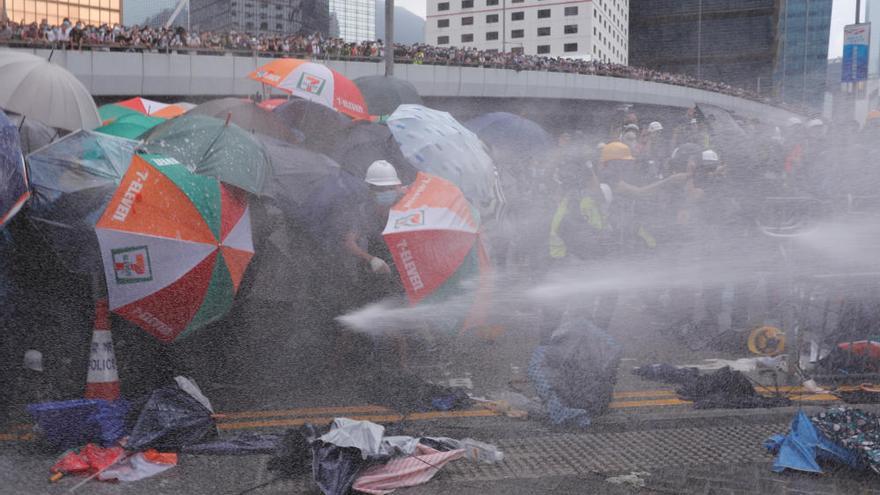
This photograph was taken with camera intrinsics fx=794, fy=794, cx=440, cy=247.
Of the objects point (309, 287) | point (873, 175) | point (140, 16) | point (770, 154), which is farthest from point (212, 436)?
point (140, 16)

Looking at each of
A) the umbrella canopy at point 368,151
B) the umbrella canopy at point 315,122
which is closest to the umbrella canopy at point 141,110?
the umbrella canopy at point 315,122

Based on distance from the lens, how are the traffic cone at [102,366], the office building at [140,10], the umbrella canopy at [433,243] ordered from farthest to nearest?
the office building at [140,10] → the umbrella canopy at [433,243] → the traffic cone at [102,366]

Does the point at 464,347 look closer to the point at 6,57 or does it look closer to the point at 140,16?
the point at 6,57

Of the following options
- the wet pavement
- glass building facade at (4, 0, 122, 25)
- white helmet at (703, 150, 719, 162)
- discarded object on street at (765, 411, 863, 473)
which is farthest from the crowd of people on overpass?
glass building facade at (4, 0, 122, 25)

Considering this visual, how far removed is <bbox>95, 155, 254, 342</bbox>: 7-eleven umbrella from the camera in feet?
15.0

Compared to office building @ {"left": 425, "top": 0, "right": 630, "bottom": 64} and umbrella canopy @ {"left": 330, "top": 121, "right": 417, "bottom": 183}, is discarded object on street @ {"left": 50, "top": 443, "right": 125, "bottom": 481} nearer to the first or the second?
umbrella canopy @ {"left": 330, "top": 121, "right": 417, "bottom": 183}

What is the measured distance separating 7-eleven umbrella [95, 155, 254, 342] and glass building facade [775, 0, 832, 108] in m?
95.8

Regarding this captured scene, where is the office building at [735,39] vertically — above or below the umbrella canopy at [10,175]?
above

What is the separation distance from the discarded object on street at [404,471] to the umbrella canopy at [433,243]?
1.25 metres

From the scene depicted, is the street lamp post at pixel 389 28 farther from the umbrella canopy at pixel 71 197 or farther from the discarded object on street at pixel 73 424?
the discarded object on street at pixel 73 424

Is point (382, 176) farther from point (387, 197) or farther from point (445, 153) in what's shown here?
point (445, 153)

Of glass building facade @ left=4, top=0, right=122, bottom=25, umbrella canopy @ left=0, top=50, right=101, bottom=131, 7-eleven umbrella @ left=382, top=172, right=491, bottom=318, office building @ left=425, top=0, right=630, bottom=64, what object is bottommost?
7-eleven umbrella @ left=382, top=172, right=491, bottom=318

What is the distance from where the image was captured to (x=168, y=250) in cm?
462

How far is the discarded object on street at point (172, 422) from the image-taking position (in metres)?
4.41
